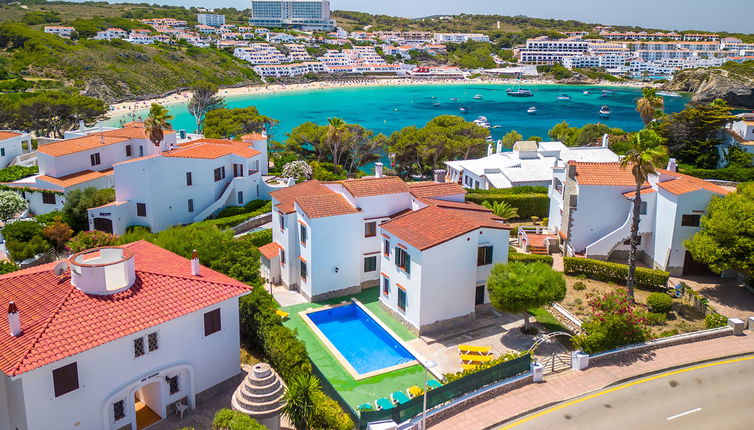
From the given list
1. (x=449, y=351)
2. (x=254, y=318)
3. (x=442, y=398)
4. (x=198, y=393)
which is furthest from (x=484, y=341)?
(x=198, y=393)

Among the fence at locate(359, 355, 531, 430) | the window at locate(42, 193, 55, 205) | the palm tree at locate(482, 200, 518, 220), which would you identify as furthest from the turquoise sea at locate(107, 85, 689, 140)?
the fence at locate(359, 355, 531, 430)

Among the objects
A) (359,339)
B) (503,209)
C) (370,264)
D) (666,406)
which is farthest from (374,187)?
(666,406)

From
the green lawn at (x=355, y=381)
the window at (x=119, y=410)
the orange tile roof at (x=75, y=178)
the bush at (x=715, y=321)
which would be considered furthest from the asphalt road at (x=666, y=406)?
the orange tile roof at (x=75, y=178)

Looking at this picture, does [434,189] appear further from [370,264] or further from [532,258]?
[532,258]

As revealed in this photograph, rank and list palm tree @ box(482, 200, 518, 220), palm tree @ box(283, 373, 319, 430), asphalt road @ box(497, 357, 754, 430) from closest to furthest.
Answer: palm tree @ box(283, 373, 319, 430), asphalt road @ box(497, 357, 754, 430), palm tree @ box(482, 200, 518, 220)

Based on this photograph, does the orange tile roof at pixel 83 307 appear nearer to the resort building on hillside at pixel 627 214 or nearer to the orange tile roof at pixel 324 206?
the orange tile roof at pixel 324 206

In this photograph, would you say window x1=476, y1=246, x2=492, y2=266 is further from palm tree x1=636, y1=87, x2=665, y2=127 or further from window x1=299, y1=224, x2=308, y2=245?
palm tree x1=636, y1=87, x2=665, y2=127

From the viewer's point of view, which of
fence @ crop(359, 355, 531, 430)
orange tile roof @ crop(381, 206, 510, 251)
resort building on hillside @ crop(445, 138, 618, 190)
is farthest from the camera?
resort building on hillside @ crop(445, 138, 618, 190)

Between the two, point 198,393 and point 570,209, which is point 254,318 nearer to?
point 198,393
